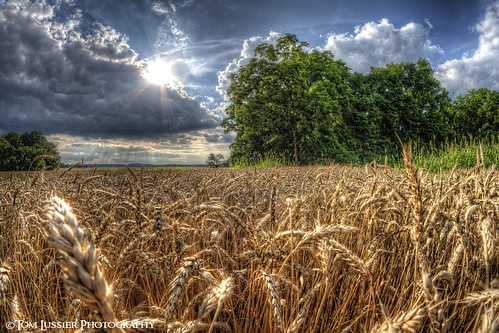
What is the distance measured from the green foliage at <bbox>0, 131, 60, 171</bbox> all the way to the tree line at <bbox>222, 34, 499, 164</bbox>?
17.1 m

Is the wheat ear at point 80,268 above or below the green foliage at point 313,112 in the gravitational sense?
below

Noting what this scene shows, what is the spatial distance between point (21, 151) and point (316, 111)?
99.9 feet

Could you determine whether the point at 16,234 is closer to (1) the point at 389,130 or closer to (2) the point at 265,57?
(2) the point at 265,57

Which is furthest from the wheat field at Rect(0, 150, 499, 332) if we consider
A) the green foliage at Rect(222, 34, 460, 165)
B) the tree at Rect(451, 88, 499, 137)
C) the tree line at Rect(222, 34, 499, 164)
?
the tree at Rect(451, 88, 499, 137)

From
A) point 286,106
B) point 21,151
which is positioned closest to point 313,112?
point 286,106

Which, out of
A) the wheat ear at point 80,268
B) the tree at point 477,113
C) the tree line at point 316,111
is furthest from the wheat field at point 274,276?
the tree at point 477,113

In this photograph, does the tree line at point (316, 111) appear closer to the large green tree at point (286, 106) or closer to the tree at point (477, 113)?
the large green tree at point (286, 106)

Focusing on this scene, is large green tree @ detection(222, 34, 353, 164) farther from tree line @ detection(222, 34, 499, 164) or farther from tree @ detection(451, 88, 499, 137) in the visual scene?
tree @ detection(451, 88, 499, 137)

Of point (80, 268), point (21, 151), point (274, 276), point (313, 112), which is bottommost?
point (274, 276)

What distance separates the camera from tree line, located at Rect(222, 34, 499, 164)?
25.5 meters

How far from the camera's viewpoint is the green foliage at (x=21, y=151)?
982 inches

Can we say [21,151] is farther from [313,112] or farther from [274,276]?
[274,276]

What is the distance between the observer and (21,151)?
90.0 feet

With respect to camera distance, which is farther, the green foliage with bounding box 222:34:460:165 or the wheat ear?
the green foliage with bounding box 222:34:460:165
